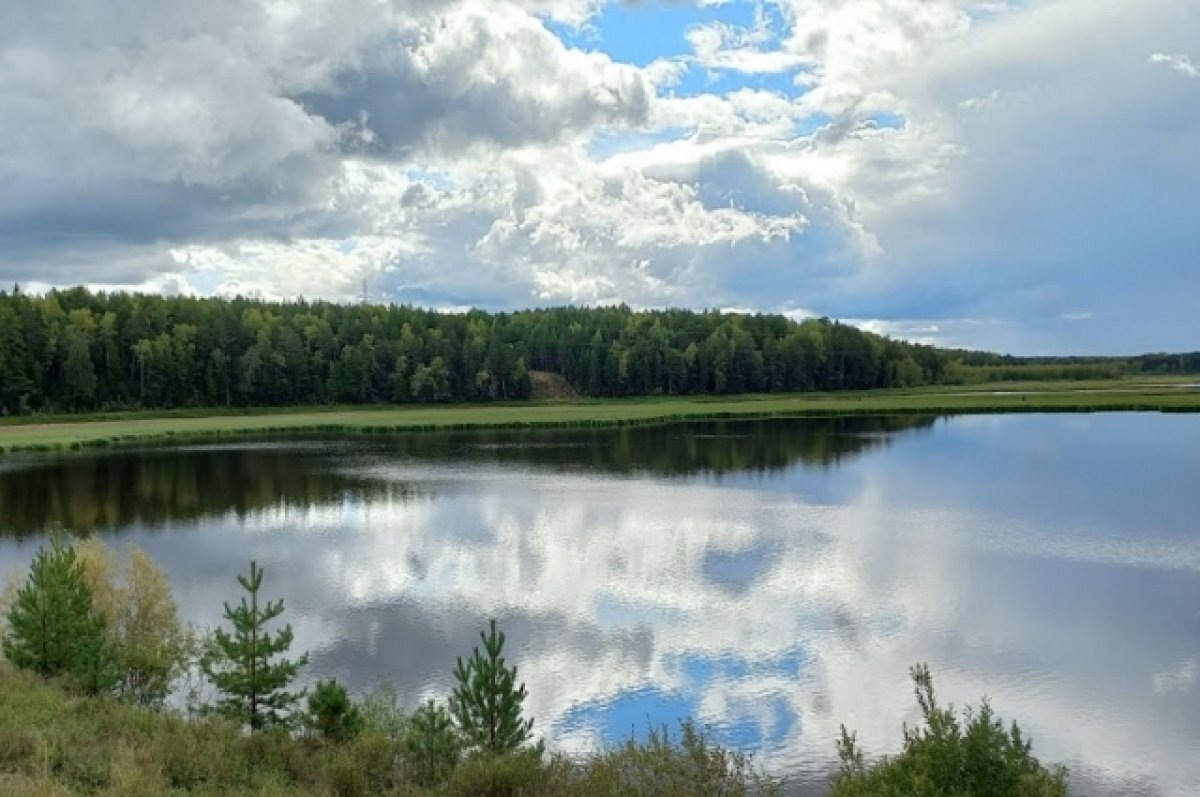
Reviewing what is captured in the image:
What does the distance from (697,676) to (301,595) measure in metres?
13.7

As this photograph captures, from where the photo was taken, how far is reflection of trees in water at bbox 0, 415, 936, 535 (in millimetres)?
47531

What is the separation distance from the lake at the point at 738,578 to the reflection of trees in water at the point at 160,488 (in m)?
0.34

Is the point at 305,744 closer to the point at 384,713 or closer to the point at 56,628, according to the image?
the point at 384,713

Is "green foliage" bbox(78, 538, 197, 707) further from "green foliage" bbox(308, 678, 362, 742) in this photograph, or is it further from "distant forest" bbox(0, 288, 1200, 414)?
"distant forest" bbox(0, 288, 1200, 414)

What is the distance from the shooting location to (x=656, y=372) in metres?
163

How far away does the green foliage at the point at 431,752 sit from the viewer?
1391 cm

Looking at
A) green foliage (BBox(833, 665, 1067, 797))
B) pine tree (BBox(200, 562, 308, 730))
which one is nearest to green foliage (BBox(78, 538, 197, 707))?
pine tree (BBox(200, 562, 308, 730))

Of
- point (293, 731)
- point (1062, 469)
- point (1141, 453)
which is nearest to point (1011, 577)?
point (293, 731)

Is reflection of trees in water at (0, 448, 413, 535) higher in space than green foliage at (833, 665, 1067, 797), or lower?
lower

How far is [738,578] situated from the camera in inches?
1252

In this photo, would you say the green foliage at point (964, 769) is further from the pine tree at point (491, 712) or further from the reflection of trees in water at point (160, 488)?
the reflection of trees in water at point (160, 488)

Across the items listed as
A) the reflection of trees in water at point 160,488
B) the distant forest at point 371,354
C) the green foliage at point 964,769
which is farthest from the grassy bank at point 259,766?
the distant forest at point 371,354

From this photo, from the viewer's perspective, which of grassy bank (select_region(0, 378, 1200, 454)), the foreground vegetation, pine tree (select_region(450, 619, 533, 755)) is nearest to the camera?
the foreground vegetation

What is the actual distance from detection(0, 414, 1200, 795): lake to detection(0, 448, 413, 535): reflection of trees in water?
34 centimetres
